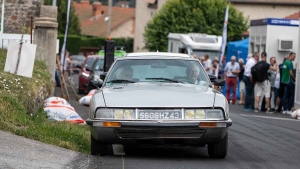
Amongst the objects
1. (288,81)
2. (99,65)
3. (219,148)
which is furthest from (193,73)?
(99,65)

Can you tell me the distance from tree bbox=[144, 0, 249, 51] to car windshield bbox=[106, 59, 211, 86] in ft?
122

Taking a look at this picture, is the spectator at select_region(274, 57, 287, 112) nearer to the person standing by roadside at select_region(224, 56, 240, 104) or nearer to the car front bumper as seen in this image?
the person standing by roadside at select_region(224, 56, 240, 104)

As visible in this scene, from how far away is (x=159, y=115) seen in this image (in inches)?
383

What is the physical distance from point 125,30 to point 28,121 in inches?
3127

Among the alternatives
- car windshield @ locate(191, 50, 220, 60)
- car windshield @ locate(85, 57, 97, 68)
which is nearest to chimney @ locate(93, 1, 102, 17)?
car windshield @ locate(85, 57, 97, 68)

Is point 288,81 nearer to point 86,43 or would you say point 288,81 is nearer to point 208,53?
point 208,53

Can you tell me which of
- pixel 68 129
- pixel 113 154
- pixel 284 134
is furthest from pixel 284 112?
pixel 113 154

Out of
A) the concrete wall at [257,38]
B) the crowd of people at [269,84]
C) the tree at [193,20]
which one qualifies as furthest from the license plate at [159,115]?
the tree at [193,20]

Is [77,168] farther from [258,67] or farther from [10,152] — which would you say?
[258,67]

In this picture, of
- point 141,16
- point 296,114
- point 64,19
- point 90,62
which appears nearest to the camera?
point 296,114

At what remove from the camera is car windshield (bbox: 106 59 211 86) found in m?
11.2

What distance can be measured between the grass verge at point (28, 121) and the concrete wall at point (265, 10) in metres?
45.8

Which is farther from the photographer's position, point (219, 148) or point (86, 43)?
point (86, 43)

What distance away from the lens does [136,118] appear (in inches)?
383
